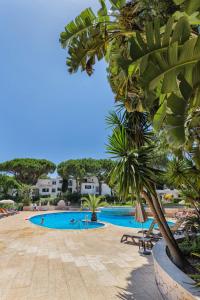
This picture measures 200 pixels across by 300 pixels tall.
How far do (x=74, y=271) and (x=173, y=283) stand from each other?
330 cm

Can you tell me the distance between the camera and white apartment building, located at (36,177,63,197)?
168 ft

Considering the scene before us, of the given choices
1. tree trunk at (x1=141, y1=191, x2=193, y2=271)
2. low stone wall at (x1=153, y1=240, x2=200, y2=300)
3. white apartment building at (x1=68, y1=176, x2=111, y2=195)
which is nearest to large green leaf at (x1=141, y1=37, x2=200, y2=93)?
low stone wall at (x1=153, y1=240, x2=200, y2=300)

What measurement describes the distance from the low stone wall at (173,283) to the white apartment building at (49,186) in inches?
1887

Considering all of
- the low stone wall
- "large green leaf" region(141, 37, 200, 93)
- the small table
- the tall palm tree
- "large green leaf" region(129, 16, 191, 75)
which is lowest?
the small table

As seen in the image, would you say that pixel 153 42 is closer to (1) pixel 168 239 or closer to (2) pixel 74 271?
(1) pixel 168 239

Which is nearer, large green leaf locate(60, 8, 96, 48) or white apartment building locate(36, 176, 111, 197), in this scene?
large green leaf locate(60, 8, 96, 48)

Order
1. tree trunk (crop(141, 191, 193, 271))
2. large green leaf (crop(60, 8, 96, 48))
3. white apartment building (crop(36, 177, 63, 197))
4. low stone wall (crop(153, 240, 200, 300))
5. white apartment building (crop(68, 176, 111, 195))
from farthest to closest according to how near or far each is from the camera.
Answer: white apartment building (crop(36, 177, 63, 197))
white apartment building (crop(68, 176, 111, 195))
tree trunk (crop(141, 191, 193, 271))
large green leaf (crop(60, 8, 96, 48))
low stone wall (crop(153, 240, 200, 300))

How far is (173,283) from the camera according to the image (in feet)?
13.0

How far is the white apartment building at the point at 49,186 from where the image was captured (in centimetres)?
5126

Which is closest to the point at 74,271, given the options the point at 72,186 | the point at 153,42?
the point at 153,42

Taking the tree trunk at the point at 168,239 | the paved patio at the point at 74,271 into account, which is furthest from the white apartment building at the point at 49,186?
the tree trunk at the point at 168,239

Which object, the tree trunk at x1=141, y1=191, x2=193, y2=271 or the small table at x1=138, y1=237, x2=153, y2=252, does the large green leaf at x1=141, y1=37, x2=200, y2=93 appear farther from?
the small table at x1=138, y1=237, x2=153, y2=252

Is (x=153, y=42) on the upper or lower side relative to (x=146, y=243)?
upper

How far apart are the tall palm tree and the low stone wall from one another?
2.22 ft
